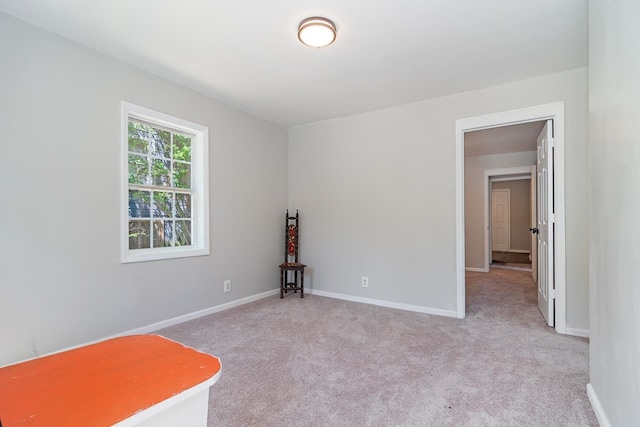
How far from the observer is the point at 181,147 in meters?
3.33

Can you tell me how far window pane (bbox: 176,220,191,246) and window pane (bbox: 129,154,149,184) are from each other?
58 cm

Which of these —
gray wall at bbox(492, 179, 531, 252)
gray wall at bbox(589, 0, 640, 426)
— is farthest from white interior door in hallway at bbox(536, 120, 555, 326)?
A: gray wall at bbox(492, 179, 531, 252)

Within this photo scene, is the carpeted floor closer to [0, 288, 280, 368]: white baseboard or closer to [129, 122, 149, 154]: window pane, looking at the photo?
[0, 288, 280, 368]: white baseboard

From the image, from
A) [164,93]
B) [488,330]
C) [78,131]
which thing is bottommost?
[488,330]

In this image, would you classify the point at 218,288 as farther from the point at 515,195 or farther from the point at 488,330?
the point at 515,195

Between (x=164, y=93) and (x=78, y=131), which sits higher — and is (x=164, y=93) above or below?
above

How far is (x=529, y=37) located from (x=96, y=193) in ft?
11.9

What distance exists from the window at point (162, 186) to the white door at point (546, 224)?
11.6 ft

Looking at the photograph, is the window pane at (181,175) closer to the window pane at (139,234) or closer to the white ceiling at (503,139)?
the window pane at (139,234)

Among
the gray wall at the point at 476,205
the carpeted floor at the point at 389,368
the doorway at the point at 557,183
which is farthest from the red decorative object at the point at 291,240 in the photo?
the gray wall at the point at 476,205

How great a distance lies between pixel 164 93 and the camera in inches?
120

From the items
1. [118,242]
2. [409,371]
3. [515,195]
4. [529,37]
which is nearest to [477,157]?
[515,195]

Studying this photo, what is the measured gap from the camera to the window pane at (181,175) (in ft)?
10.7

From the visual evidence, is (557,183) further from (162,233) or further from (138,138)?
(138,138)
